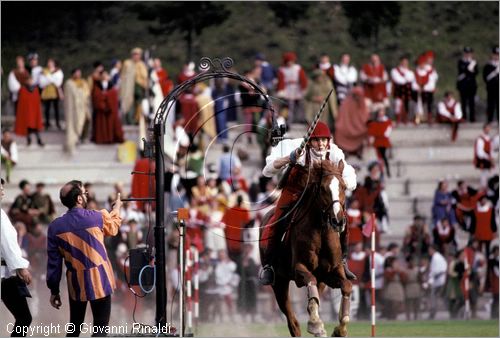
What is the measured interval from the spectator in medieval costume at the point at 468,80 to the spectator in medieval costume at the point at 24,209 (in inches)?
406

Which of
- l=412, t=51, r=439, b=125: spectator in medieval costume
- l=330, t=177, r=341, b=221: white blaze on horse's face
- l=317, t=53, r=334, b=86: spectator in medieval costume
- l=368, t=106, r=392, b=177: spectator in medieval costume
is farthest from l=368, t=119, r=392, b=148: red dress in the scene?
Result: l=330, t=177, r=341, b=221: white blaze on horse's face

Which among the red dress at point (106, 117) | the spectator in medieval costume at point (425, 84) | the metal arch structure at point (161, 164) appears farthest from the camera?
the spectator in medieval costume at point (425, 84)

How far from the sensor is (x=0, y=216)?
17.9 metres

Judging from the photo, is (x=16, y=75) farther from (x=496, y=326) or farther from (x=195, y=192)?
(x=496, y=326)

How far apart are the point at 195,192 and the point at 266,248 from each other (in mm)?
13506

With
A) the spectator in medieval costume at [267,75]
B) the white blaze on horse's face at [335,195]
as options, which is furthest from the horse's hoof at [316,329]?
the spectator in medieval costume at [267,75]

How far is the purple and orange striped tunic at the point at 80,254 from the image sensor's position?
1766 cm

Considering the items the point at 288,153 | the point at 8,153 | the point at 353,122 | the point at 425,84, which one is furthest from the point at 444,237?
the point at 288,153

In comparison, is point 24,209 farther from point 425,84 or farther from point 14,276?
point 14,276

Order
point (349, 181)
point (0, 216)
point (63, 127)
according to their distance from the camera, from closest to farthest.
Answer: point (0, 216), point (349, 181), point (63, 127)

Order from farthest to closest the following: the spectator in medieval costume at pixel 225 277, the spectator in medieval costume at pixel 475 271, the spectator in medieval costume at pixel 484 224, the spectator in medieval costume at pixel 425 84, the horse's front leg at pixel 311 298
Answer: the spectator in medieval costume at pixel 425 84, the spectator in medieval costume at pixel 484 224, the spectator in medieval costume at pixel 475 271, the spectator in medieval costume at pixel 225 277, the horse's front leg at pixel 311 298

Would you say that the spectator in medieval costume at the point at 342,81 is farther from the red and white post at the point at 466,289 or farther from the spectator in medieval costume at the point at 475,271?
the red and white post at the point at 466,289

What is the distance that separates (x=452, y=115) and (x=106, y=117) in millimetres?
7349

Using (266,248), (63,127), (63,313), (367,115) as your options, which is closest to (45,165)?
(63,127)
